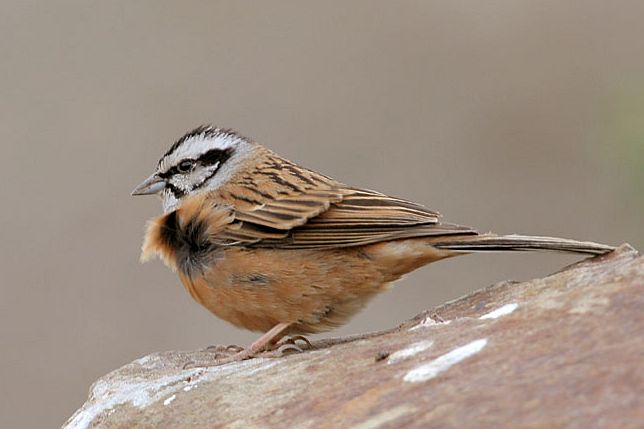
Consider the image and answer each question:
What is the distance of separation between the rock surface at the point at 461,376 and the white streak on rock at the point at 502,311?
0.01m

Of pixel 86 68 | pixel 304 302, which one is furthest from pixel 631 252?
pixel 86 68

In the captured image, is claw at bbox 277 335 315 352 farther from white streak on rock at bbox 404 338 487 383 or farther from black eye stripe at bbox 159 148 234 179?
white streak on rock at bbox 404 338 487 383

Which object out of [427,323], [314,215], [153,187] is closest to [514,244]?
[427,323]

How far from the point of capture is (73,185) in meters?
12.1

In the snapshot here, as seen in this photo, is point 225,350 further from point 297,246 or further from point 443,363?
point 443,363

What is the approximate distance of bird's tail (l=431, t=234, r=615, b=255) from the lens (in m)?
5.59

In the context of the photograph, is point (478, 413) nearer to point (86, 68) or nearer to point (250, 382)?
point (250, 382)

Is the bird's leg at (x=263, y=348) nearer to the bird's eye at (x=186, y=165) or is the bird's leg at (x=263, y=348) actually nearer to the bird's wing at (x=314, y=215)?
the bird's wing at (x=314, y=215)

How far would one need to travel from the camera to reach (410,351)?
466cm

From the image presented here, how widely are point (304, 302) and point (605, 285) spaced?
6.50 feet

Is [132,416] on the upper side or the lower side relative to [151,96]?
lower

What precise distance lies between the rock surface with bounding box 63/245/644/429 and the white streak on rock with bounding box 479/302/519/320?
0.5 inches

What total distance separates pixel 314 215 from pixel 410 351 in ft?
6.13

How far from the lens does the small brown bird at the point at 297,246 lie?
6055 millimetres
